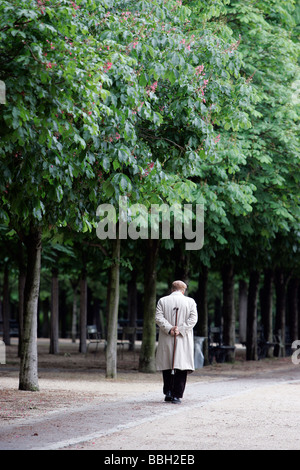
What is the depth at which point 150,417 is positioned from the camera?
11867 mm

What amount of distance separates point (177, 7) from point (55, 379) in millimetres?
9340

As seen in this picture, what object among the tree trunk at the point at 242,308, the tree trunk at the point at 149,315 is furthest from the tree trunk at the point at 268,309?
the tree trunk at the point at 149,315

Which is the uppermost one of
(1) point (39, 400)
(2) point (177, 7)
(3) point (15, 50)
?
(2) point (177, 7)

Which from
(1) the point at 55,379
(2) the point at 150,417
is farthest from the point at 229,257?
(2) the point at 150,417

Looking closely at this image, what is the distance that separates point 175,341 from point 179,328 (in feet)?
0.72

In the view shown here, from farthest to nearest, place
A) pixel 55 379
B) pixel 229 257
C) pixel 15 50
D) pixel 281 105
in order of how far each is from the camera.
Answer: pixel 229 257 < pixel 281 105 < pixel 55 379 < pixel 15 50

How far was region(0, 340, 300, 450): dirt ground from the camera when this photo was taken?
370 inches

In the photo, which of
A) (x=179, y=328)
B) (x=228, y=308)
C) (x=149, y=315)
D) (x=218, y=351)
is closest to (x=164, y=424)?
(x=179, y=328)

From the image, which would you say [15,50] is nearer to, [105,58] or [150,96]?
[105,58]

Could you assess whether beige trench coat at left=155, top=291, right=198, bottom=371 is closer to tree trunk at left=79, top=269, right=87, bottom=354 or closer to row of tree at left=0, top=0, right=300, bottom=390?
row of tree at left=0, top=0, right=300, bottom=390

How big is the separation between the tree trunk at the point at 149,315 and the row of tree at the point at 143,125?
4 centimetres

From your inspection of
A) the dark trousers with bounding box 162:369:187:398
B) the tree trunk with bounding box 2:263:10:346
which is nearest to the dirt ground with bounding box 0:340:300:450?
the dark trousers with bounding box 162:369:187:398

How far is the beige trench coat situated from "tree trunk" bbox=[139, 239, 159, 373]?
8.94 m

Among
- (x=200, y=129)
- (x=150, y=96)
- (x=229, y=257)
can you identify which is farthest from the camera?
(x=229, y=257)
